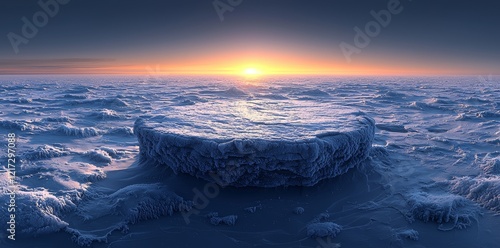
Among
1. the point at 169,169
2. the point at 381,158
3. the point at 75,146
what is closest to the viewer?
the point at 169,169

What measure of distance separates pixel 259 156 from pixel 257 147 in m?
0.25

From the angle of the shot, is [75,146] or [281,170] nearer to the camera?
[281,170]

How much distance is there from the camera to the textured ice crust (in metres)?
5.69

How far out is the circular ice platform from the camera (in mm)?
A: 5730

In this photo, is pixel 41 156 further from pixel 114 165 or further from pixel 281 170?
pixel 281 170

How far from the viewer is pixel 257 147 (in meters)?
5.61

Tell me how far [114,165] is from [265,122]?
4.73 m

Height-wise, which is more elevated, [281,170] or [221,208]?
[281,170]

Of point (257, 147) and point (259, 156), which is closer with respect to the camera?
point (257, 147)

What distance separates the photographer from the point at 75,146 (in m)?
10.3

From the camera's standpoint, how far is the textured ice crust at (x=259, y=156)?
5.69 m

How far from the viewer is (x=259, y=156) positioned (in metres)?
5.75

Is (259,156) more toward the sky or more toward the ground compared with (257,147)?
more toward the ground

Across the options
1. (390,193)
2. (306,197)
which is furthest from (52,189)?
(390,193)
